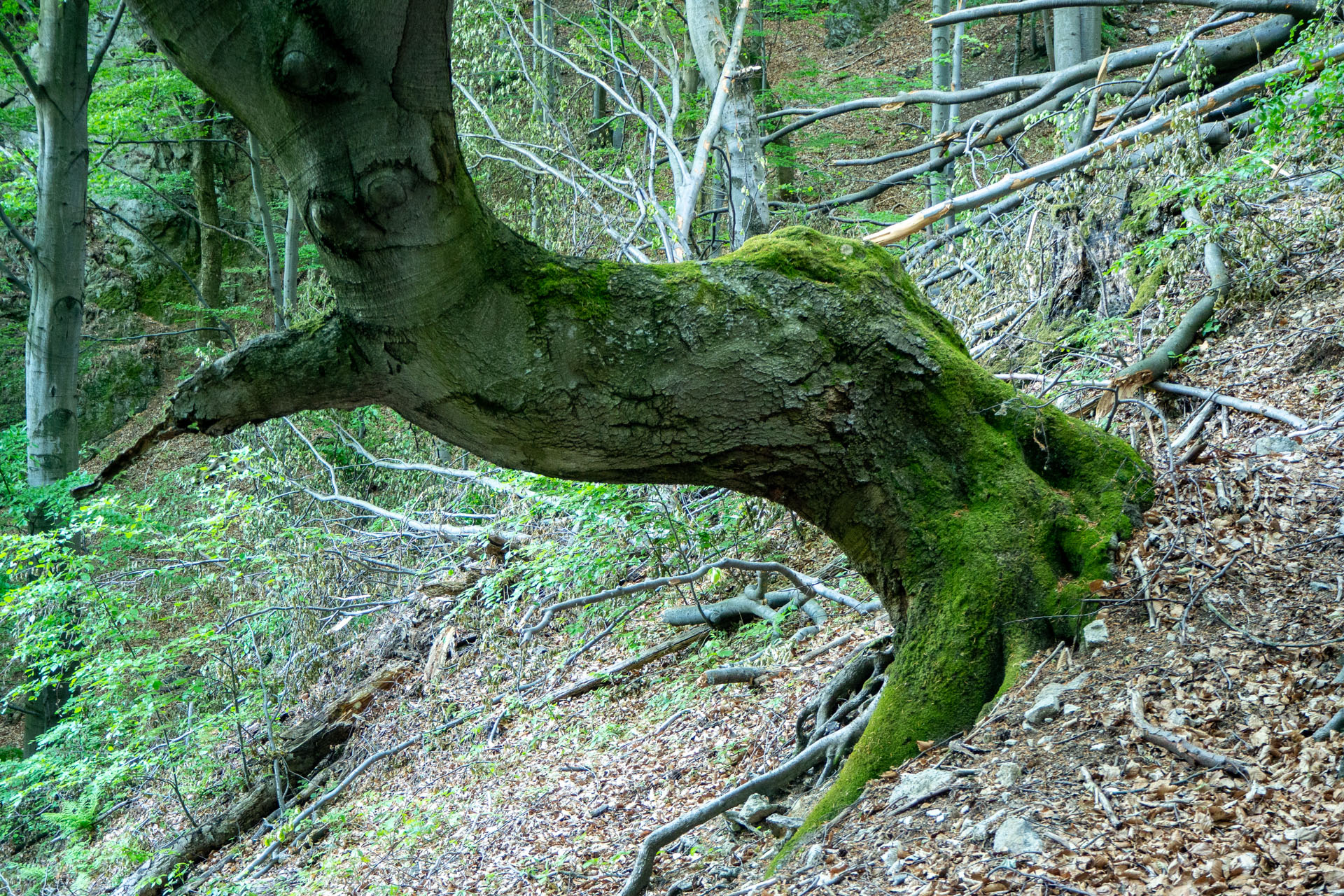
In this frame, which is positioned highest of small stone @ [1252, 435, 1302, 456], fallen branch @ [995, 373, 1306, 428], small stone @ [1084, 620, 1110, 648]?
fallen branch @ [995, 373, 1306, 428]

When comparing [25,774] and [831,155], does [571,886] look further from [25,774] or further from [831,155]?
[831,155]

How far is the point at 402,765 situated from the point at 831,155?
14.7 m

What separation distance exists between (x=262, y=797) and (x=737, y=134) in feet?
23.1

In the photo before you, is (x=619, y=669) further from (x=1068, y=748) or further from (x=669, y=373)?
(x=1068, y=748)

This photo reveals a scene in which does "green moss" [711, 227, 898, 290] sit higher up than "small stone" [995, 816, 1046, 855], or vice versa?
"green moss" [711, 227, 898, 290]

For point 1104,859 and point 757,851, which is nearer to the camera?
point 1104,859

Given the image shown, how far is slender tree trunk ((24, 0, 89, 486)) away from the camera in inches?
406

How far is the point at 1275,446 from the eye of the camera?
4.13m

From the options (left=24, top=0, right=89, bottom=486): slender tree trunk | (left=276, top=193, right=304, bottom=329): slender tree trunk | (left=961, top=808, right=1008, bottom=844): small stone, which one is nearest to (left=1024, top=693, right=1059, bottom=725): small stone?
(left=961, top=808, right=1008, bottom=844): small stone

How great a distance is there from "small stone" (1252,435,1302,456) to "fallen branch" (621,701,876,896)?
2.13 meters

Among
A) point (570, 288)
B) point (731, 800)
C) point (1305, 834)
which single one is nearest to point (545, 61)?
point (570, 288)

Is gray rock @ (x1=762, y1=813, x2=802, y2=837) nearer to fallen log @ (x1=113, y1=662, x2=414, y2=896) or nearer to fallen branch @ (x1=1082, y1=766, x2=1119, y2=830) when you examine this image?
fallen branch @ (x1=1082, y1=766, x2=1119, y2=830)

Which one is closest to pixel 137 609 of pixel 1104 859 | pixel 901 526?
pixel 901 526

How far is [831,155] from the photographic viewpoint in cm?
1802
